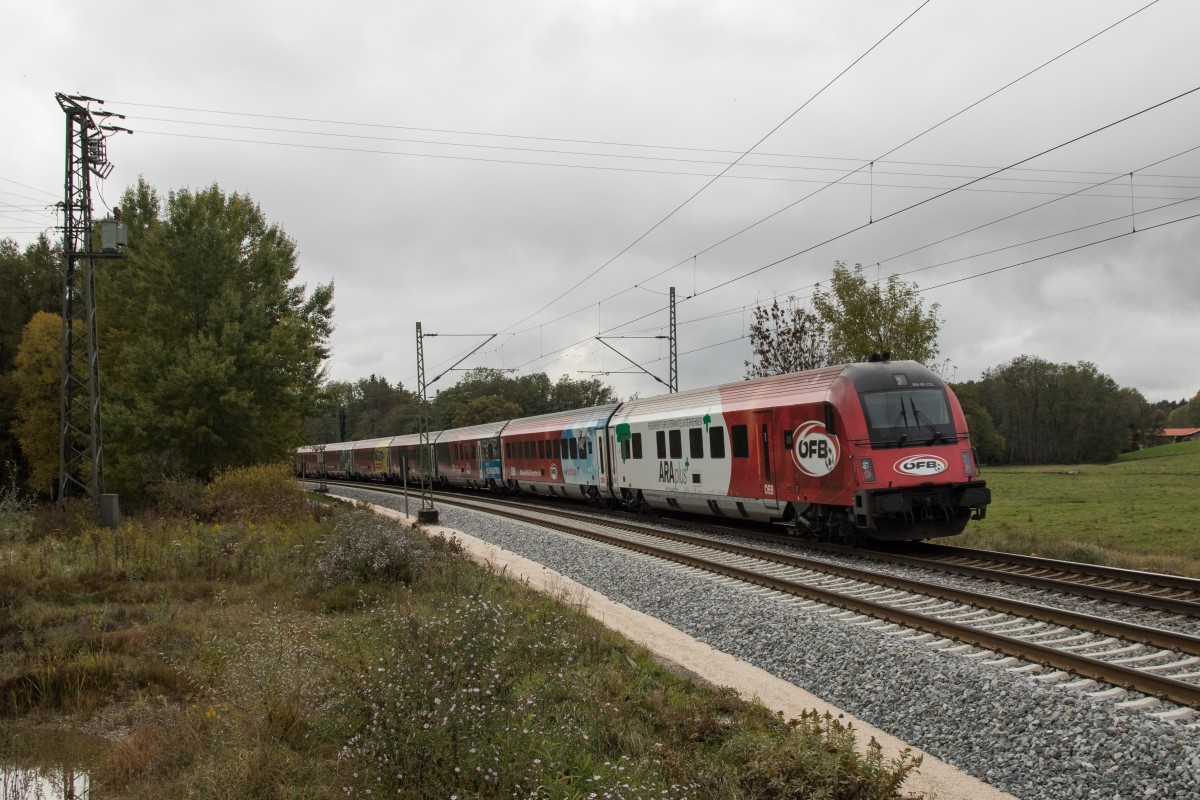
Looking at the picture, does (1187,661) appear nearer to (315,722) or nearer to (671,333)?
(315,722)

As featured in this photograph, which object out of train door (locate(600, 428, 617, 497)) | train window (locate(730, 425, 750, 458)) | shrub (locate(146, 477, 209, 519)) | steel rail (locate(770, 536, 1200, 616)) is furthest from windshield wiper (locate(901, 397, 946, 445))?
shrub (locate(146, 477, 209, 519))

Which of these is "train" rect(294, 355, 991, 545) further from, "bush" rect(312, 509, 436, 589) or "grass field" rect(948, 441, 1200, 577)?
"bush" rect(312, 509, 436, 589)

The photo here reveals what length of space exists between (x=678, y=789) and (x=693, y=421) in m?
14.7

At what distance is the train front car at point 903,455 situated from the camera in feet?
45.0

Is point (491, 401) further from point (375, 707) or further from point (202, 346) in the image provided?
point (375, 707)

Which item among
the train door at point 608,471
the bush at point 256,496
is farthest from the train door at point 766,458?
the bush at point 256,496

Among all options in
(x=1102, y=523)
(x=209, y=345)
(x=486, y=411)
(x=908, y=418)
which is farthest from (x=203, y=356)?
(x=486, y=411)

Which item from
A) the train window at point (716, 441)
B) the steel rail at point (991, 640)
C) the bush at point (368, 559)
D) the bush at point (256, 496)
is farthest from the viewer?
the bush at point (256, 496)

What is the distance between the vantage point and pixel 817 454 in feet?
48.4

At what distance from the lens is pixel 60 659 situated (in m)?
7.95

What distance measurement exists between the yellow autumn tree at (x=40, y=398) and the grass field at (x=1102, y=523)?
40928mm

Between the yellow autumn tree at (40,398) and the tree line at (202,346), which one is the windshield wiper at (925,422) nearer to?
the tree line at (202,346)

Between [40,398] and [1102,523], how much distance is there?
45625 millimetres

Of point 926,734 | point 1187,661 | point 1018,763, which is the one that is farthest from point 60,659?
point 1187,661
